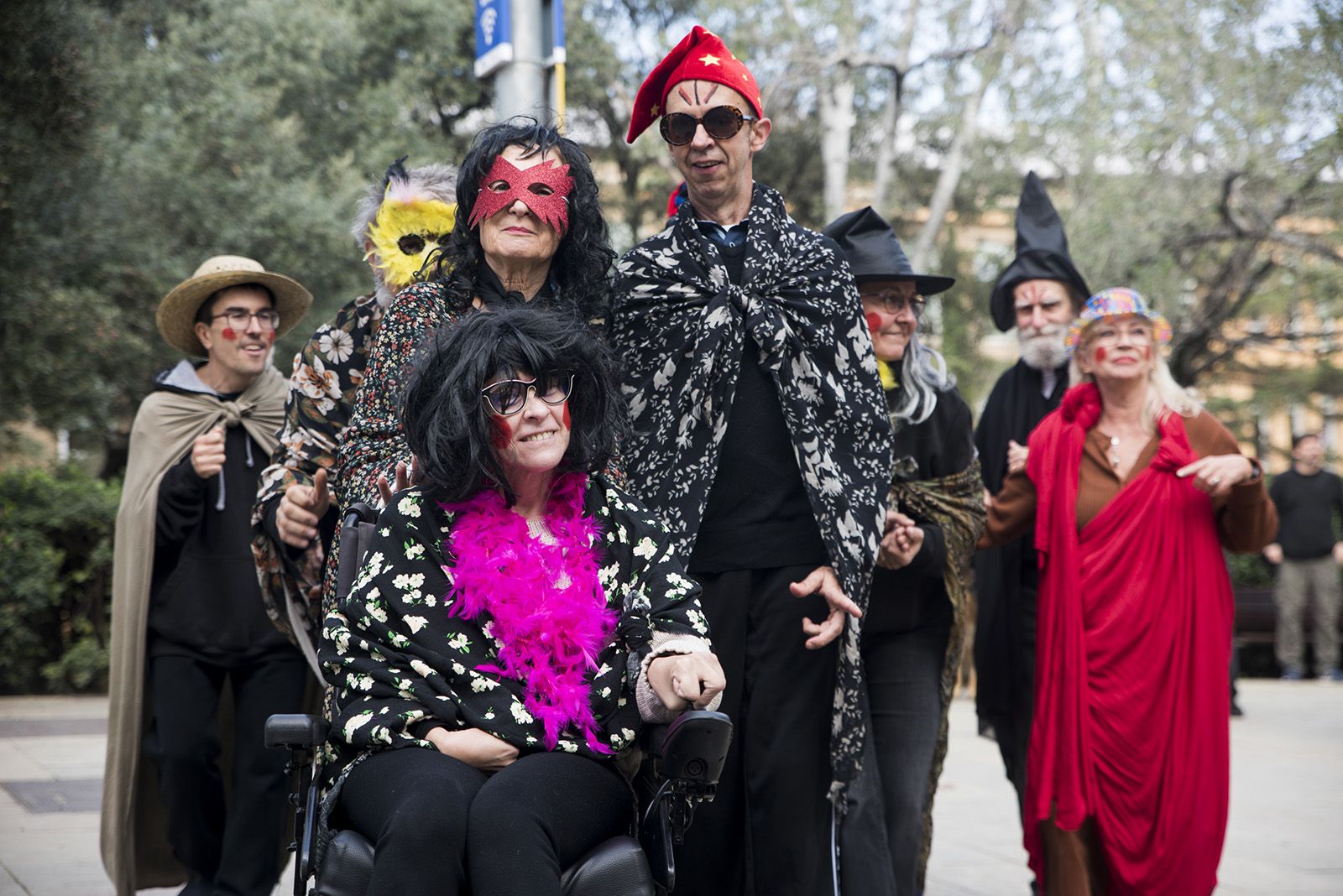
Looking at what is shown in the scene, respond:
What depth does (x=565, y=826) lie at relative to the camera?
2.73 metres

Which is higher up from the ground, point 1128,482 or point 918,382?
point 918,382

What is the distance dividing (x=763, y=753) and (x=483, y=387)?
1.17m

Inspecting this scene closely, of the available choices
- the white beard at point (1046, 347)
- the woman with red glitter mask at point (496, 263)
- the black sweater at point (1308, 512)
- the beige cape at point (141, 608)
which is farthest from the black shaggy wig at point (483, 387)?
the black sweater at point (1308, 512)

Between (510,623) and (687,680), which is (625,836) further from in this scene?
(510,623)

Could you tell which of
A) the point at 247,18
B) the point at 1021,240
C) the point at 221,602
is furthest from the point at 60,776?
the point at 247,18

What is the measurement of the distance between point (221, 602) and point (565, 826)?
243cm

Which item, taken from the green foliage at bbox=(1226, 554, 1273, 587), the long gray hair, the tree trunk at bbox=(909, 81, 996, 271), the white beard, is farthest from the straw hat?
the green foliage at bbox=(1226, 554, 1273, 587)

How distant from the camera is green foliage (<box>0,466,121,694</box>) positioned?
10508mm

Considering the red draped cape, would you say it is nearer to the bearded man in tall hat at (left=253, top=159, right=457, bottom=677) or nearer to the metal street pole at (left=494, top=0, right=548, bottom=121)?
the bearded man in tall hat at (left=253, top=159, right=457, bottom=677)

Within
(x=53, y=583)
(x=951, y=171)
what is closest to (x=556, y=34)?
(x=53, y=583)

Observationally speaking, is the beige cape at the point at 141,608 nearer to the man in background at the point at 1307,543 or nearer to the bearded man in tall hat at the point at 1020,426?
the bearded man in tall hat at the point at 1020,426

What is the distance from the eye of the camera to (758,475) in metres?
3.53

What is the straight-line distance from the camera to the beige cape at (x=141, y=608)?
15.9ft

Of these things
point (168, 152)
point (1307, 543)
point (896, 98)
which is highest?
point (896, 98)
